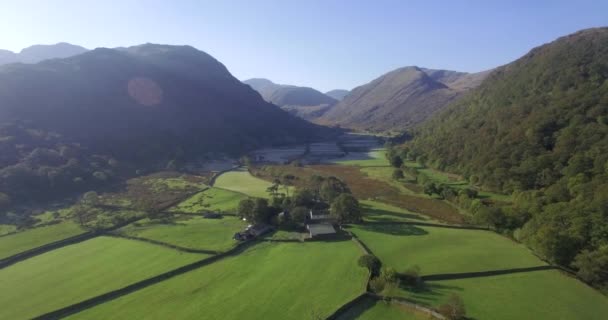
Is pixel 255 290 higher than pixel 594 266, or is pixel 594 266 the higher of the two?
pixel 594 266

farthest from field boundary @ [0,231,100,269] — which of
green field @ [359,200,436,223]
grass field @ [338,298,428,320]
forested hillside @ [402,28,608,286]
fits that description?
forested hillside @ [402,28,608,286]

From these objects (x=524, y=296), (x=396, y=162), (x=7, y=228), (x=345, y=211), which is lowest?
(x=524, y=296)

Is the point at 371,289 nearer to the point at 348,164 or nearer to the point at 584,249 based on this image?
the point at 584,249

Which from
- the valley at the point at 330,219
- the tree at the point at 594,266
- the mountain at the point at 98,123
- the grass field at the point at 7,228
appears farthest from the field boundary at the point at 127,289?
the mountain at the point at 98,123

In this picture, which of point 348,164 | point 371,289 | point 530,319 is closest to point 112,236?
point 371,289

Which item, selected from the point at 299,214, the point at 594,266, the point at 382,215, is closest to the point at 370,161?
the point at 382,215

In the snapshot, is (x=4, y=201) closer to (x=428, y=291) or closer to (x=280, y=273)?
(x=280, y=273)

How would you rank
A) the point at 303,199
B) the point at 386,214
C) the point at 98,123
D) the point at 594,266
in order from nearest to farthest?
the point at 594,266 → the point at 386,214 → the point at 303,199 → the point at 98,123
